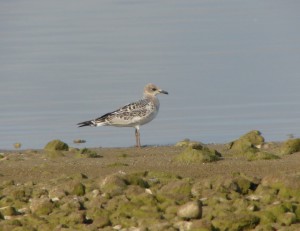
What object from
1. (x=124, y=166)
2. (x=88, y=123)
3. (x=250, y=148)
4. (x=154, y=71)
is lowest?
(x=124, y=166)

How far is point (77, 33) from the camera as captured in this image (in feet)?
79.0

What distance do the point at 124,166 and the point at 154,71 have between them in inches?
340

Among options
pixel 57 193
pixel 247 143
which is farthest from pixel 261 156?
pixel 57 193

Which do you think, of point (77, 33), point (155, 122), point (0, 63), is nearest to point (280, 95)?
point (155, 122)

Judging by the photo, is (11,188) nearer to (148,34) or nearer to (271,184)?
(271,184)

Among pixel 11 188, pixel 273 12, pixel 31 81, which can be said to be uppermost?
pixel 273 12

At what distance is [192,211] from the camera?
7.66 meters

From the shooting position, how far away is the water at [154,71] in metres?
15.3

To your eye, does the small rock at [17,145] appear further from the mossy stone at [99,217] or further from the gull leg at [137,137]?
the mossy stone at [99,217]

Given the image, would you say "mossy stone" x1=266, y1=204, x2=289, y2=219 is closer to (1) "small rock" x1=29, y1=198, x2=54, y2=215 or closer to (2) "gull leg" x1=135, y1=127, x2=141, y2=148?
(1) "small rock" x1=29, y1=198, x2=54, y2=215

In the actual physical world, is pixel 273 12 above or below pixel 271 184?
above

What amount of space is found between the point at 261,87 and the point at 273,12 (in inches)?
411

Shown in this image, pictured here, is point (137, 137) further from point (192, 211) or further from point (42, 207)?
point (192, 211)

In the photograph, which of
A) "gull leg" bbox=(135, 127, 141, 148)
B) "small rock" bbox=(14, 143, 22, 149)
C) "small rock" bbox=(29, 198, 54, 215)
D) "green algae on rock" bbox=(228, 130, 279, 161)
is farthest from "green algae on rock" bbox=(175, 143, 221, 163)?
"small rock" bbox=(14, 143, 22, 149)
